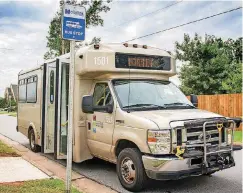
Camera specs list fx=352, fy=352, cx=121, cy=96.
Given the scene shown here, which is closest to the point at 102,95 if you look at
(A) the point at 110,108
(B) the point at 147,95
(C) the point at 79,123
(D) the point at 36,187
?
(A) the point at 110,108

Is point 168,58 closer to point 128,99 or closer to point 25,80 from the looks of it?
point 128,99

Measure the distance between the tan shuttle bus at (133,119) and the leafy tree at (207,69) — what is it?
24277 millimetres

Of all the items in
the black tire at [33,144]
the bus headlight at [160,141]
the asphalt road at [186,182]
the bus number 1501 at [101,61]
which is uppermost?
the bus number 1501 at [101,61]

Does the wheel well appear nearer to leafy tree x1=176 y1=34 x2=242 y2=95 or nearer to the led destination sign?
the led destination sign

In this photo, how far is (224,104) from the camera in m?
18.9

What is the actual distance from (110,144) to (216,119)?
84.2 inches

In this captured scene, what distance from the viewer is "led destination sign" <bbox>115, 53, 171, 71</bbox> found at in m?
7.52

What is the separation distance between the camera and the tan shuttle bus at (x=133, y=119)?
5875 mm

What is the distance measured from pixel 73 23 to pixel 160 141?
2.36m

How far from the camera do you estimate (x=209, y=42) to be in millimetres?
35469

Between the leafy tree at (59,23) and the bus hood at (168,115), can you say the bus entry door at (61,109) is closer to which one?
the bus hood at (168,115)

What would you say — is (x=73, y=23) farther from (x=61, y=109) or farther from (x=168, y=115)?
(x=61, y=109)

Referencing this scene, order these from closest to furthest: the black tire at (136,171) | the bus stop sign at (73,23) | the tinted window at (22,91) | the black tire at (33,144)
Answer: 1. the bus stop sign at (73,23)
2. the black tire at (136,171)
3. the black tire at (33,144)
4. the tinted window at (22,91)

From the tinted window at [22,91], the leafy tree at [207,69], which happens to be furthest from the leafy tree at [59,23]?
the tinted window at [22,91]
